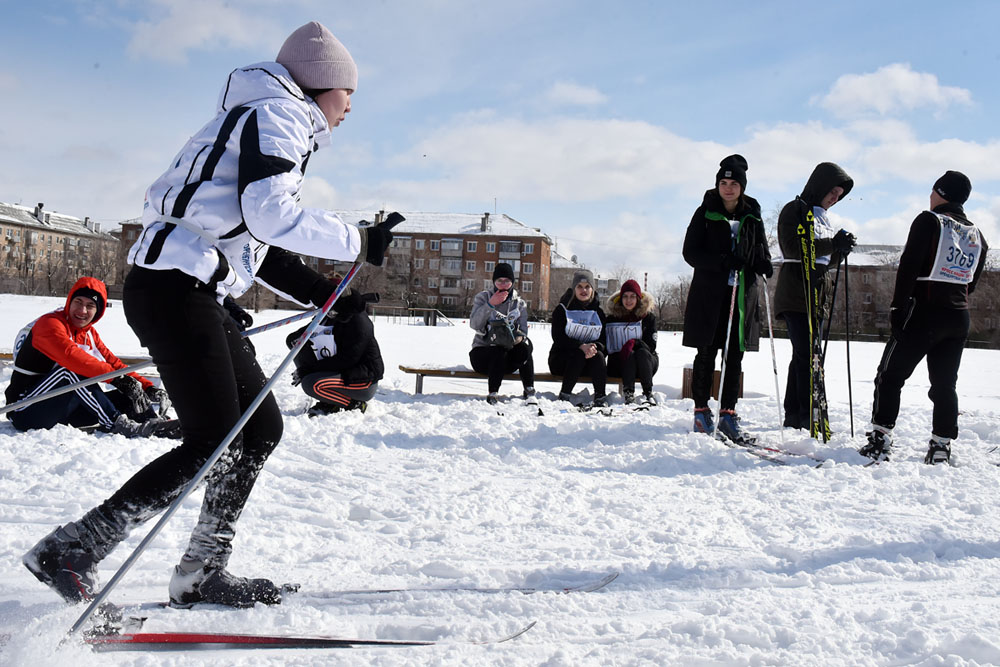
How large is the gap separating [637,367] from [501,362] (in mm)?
1495

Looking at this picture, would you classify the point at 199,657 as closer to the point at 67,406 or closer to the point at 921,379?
the point at 67,406

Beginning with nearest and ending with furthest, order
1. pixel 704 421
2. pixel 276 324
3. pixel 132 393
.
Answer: pixel 276 324 → pixel 132 393 → pixel 704 421

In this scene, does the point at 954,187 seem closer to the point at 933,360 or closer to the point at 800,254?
the point at 800,254

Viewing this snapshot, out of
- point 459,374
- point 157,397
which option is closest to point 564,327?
point 459,374

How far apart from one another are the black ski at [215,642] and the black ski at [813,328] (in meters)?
4.17

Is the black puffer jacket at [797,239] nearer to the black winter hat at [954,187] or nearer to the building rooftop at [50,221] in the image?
the black winter hat at [954,187]

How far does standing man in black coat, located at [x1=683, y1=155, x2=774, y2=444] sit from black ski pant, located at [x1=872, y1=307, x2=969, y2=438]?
987 mm

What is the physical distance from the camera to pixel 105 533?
218 centimetres

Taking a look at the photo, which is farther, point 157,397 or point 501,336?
point 501,336

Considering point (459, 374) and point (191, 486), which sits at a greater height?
point (191, 486)

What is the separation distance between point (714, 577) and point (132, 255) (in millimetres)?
2346

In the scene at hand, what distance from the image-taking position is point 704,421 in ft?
19.0

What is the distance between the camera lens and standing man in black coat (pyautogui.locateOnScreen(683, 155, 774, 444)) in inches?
221

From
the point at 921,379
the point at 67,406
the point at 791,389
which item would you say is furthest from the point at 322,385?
the point at 921,379
